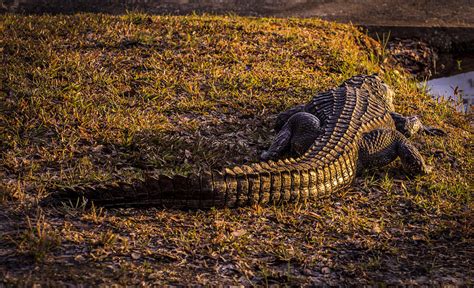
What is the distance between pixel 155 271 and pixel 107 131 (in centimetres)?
195

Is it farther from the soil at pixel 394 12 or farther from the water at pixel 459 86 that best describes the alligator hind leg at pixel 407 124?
the soil at pixel 394 12

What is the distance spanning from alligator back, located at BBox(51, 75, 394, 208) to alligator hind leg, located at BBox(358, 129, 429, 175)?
0.09 metres

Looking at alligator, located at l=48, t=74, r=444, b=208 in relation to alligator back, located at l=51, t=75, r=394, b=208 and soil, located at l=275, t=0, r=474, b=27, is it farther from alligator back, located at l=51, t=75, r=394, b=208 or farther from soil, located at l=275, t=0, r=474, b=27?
soil, located at l=275, t=0, r=474, b=27

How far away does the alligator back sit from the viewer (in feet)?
12.4

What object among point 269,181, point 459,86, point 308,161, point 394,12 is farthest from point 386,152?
point 394,12

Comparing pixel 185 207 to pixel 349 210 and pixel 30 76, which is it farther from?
pixel 30 76

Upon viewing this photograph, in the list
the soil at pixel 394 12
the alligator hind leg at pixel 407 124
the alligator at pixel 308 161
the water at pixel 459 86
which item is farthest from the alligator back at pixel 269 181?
the soil at pixel 394 12

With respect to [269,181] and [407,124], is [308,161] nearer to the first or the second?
[269,181]

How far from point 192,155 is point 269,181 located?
3.27 ft

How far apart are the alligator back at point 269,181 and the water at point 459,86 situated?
225cm

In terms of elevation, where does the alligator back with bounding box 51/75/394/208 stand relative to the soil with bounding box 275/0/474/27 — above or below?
below

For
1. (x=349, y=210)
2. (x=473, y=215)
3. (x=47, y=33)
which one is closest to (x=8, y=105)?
(x=47, y=33)

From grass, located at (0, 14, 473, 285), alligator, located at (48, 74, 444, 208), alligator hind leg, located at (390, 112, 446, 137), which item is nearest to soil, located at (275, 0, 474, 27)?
grass, located at (0, 14, 473, 285)

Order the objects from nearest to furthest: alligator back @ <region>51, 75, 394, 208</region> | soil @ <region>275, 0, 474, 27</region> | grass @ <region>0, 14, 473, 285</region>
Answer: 1. grass @ <region>0, 14, 473, 285</region>
2. alligator back @ <region>51, 75, 394, 208</region>
3. soil @ <region>275, 0, 474, 27</region>
